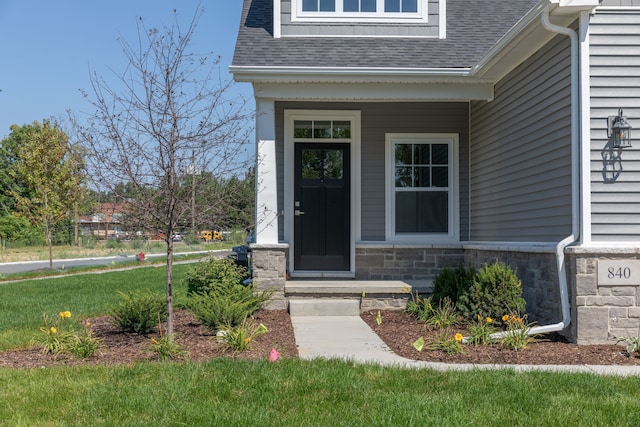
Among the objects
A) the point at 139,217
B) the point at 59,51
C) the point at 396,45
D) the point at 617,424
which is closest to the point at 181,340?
the point at 139,217

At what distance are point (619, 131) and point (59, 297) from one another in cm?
915

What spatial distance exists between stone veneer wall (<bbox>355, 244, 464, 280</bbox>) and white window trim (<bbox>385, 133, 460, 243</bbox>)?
16cm

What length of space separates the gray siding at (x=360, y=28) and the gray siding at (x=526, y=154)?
1.58m

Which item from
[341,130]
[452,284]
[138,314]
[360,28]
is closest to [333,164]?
[341,130]

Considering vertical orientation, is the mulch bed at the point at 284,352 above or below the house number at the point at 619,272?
below

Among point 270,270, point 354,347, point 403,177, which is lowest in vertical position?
point 354,347

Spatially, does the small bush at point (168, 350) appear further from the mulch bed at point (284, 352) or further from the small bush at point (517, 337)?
the small bush at point (517, 337)

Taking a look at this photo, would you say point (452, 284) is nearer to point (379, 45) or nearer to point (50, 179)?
point (379, 45)

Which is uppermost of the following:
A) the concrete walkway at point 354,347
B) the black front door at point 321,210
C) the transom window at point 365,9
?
the transom window at point 365,9

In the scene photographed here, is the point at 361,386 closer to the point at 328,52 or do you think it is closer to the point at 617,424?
the point at 617,424

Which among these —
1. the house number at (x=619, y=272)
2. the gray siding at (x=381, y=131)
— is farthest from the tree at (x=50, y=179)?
the house number at (x=619, y=272)

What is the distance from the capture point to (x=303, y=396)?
4117 mm

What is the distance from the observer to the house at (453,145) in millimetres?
6086

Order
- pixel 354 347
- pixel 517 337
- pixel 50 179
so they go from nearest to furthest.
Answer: pixel 517 337 → pixel 354 347 → pixel 50 179
